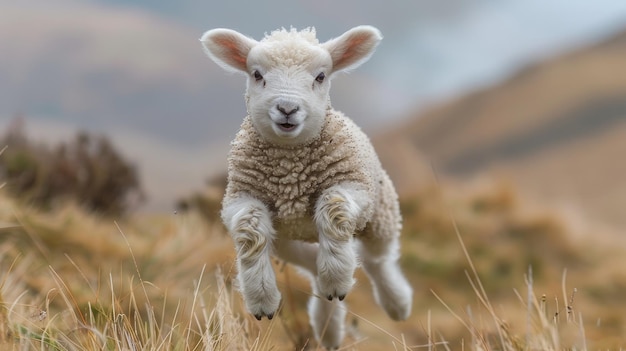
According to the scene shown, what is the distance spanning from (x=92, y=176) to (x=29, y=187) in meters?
1.08

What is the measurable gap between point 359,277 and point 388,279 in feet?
18.5

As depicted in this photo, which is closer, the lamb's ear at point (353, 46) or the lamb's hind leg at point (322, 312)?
the lamb's ear at point (353, 46)

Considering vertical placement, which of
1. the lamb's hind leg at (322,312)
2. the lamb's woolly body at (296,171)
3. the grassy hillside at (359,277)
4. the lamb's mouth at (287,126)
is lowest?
the grassy hillside at (359,277)

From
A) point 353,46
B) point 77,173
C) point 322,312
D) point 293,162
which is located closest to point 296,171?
point 293,162

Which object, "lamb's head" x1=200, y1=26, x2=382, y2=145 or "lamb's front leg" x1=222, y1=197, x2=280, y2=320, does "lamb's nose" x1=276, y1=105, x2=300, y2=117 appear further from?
"lamb's front leg" x1=222, y1=197, x2=280, y2=320

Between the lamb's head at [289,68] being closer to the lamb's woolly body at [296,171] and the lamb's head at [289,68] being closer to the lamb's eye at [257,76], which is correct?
the lamb's eye at [257,76]

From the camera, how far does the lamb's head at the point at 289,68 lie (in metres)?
→ 3.36

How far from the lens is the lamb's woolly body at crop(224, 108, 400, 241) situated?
11.9 ft

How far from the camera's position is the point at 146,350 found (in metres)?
4.08

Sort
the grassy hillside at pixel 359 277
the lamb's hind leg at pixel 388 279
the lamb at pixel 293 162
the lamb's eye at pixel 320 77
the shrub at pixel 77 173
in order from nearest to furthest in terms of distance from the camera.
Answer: the lamb at pixel 293 162 → the lamb's eye at pixel 320 77 → the lamb's hind leg at pixel 388 279 → the grassy hillside at pixel 359 277 → the shrub at pixel 77 173

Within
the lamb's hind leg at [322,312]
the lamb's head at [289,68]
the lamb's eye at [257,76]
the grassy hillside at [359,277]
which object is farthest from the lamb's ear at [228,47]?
the grassy hillside at [359,277]

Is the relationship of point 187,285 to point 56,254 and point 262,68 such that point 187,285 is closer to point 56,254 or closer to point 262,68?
point 56,254

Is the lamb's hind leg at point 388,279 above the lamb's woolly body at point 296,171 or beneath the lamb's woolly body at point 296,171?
beneath

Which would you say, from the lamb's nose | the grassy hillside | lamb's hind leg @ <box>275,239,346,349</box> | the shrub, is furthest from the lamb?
the shrub
